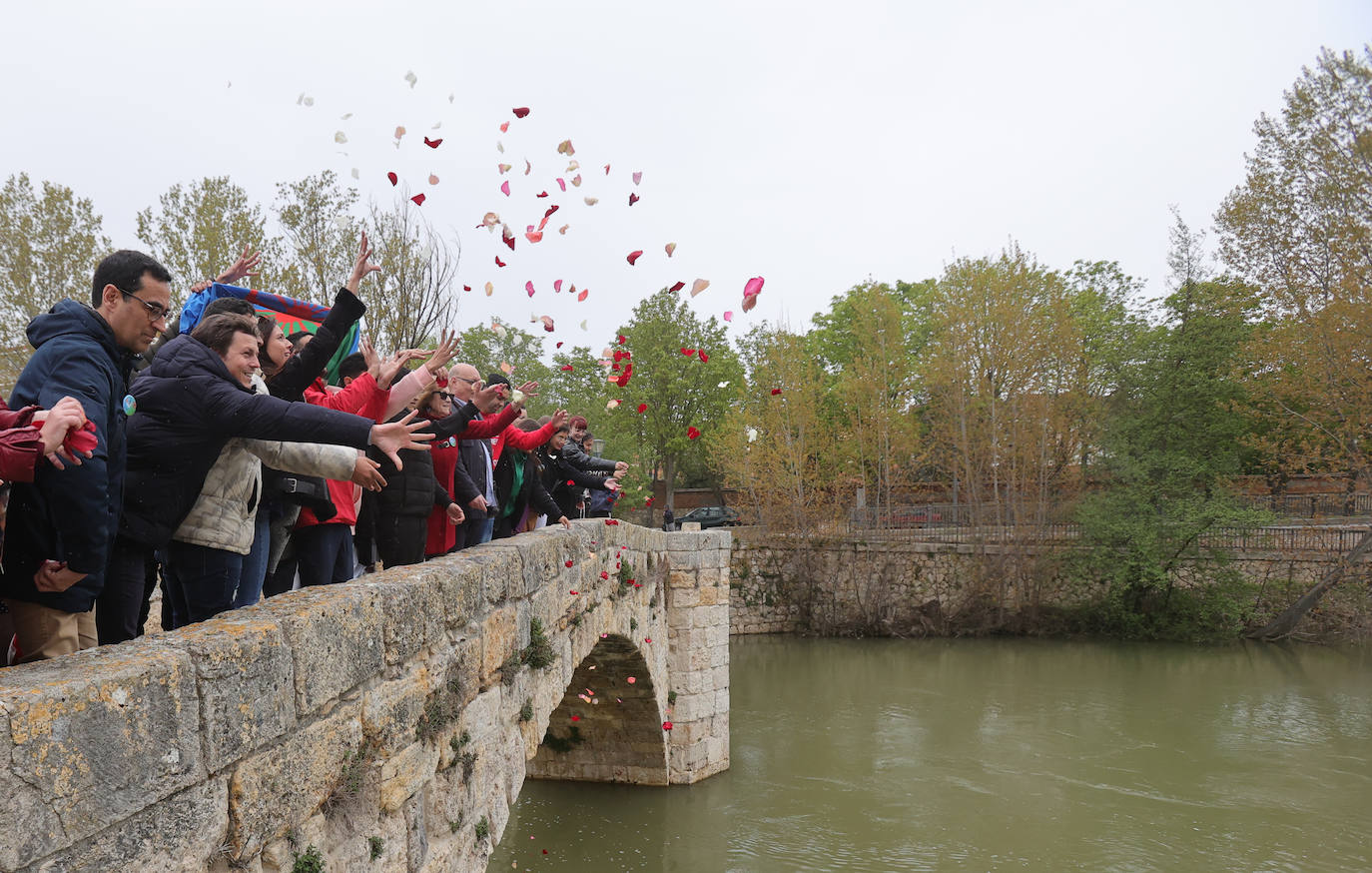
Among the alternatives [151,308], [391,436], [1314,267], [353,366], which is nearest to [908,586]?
[1314,267]

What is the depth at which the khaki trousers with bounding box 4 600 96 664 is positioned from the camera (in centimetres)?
233

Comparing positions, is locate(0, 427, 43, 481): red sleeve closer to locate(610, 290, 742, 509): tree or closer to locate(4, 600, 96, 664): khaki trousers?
locate(4, 600, 96, 664): khaki trousers

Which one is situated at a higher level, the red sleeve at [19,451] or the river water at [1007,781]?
the red sleeve at [19,451]

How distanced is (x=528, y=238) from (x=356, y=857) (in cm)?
326

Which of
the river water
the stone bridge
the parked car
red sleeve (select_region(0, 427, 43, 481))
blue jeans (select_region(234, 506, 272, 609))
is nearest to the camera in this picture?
the stone bridge

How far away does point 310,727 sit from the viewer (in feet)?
7.98

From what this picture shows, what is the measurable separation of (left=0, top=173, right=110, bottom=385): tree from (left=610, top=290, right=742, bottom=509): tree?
587 inches

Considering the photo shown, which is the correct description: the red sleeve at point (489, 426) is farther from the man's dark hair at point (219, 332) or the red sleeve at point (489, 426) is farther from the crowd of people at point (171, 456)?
the man's dark hair at point (219, 332)

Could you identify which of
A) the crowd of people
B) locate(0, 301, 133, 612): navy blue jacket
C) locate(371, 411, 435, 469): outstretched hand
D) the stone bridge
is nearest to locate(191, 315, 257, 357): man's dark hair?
the crowd of people

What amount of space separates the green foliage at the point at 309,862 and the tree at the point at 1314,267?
2336cm

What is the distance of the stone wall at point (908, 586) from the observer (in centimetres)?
2183

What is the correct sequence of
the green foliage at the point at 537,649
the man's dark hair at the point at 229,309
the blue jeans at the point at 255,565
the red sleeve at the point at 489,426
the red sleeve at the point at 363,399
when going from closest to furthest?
the man's dark hair at the point at 229,309, the blue jeans at the point at 255,565, the red sleeve at the point at 363,399, the green foliage at the point at 537,649, the red sleeve at the point at 489,426

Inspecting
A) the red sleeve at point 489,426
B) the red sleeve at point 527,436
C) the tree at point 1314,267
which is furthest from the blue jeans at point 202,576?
the tree at point 1314,267

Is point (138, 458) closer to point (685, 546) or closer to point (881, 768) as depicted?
point (685, 546)
